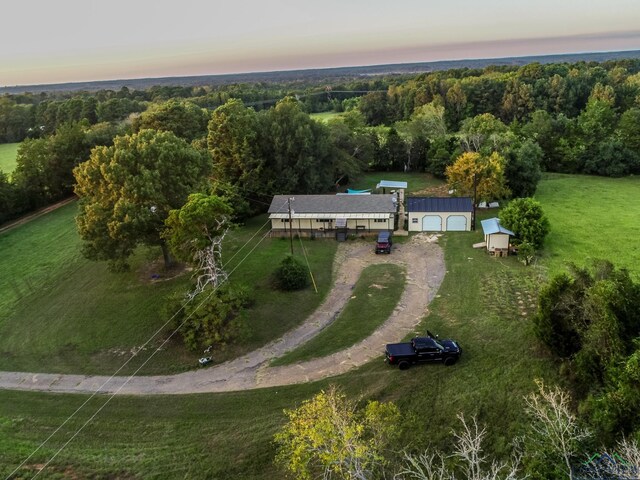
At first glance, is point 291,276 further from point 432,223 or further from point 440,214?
point 440,214

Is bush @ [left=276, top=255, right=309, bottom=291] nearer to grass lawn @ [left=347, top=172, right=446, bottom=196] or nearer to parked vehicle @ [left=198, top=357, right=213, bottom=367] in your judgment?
parked vehicle @ [left=198, top=357, right=213, bottom=367]

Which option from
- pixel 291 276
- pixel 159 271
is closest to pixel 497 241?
pixel 291 276

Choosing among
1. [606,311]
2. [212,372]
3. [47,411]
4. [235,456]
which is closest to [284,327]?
[212,372]

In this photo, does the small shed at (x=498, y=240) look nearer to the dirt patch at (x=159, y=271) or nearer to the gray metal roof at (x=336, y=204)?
the gray metal roof at (x=336, y=204)

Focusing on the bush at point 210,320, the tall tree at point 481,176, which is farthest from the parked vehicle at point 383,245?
the bush at point 210,320

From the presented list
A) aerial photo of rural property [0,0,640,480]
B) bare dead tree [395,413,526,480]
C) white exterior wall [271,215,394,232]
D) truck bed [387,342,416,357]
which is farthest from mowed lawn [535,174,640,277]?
bare dead tree [395,413,526,480]
